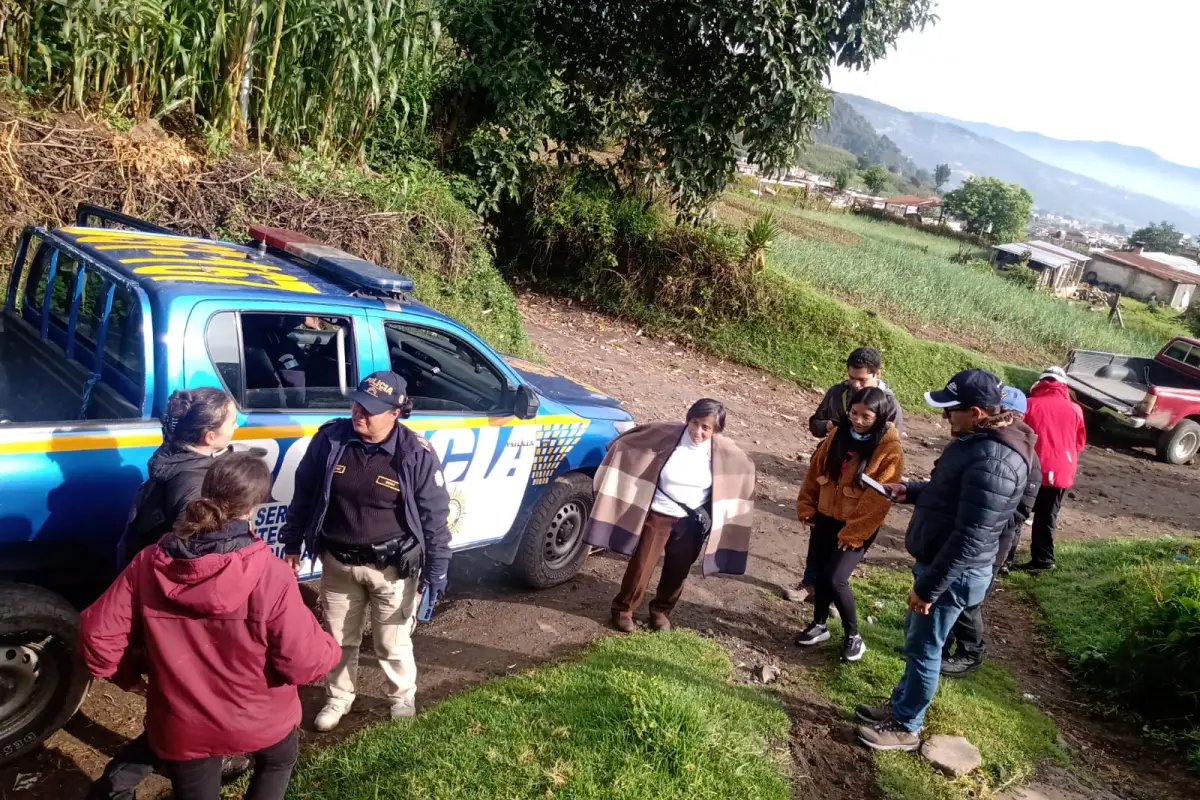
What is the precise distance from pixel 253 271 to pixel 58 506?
1.49 metres

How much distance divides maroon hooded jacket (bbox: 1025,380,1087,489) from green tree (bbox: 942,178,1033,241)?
52460 millimetres

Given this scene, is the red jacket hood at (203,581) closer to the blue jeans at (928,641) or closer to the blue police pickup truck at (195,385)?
the blue police pickup truck at (195,385)

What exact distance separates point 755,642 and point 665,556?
971mm

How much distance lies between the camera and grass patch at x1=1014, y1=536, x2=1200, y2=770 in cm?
484

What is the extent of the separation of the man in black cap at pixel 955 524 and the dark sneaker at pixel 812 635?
0.88m

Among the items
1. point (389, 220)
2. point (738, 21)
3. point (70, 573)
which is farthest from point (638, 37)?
point (70, 573)

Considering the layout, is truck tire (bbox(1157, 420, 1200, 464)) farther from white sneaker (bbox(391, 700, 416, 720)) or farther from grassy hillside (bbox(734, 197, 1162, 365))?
white sneaker (bbox(391, 700, 416, 720))

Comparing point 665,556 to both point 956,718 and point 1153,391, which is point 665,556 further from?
point 1153,391

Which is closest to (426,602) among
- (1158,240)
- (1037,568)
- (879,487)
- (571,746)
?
(571,746)

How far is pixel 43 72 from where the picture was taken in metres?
6.93

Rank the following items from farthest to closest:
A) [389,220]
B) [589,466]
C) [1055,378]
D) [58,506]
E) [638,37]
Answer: [638,37]
[389,220]
[1055,378]
[589,466]
[58,506]

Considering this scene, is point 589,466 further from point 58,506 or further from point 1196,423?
point 1196,423

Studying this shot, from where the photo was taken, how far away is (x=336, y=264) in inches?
170

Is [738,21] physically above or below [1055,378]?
above
